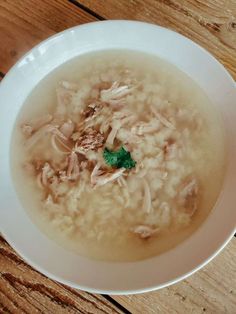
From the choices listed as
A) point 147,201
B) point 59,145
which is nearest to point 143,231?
point 147,201

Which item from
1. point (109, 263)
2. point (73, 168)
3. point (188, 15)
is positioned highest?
point (188, 15)

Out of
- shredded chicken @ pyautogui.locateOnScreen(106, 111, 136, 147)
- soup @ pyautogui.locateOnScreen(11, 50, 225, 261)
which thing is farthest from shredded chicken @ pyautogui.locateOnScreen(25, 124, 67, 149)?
shredded chicken @ pyautogui.locateOnScreen(106, 111, 136, 147)

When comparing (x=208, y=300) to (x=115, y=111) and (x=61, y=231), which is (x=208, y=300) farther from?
(x=115, y=111)

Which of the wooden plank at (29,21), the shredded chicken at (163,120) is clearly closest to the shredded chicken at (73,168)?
the shredded chicken at (163,120)

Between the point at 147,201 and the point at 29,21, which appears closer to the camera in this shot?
the point at 147,201

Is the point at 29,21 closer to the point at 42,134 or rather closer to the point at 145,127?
the point at 42,134

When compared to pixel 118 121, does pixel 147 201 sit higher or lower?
lower
